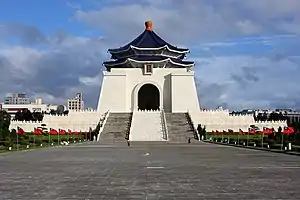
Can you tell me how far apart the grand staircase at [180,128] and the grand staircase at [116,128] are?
3495 millimetres

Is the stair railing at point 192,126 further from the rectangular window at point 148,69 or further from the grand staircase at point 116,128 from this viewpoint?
the rectangular window at point 148,69

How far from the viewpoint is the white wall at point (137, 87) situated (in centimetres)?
5856

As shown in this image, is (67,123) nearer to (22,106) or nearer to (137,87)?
(137,87)

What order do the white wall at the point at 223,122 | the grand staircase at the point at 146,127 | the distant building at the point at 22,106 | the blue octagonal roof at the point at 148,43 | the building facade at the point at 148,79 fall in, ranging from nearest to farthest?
the grand staircase at the point at 146,127 → the white wall at the point at 223,122 → the building facade at the point at 148,79 → the blue octagonal roof at the point at 148,43 → the distant building at the point at 22,106

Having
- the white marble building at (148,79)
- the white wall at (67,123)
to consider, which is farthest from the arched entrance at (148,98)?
the white wall at (67,123)

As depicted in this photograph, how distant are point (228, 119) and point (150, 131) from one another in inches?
399

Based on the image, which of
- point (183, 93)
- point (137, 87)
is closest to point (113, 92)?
point (137, 87)

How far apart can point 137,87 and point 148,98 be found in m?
6.44

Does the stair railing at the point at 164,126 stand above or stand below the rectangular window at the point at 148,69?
below

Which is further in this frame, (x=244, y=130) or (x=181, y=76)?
(x=181, y=76)

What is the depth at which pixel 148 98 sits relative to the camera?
65.6 meters

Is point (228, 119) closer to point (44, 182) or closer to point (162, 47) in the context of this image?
point (162, 47)

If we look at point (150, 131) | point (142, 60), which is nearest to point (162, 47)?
point (142, 60)

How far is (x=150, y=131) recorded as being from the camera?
44469 millimetres
